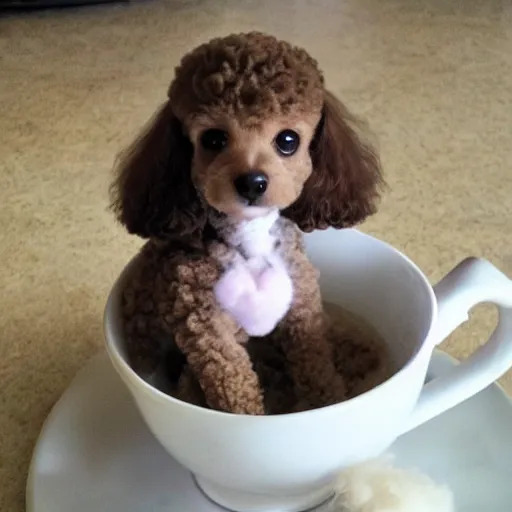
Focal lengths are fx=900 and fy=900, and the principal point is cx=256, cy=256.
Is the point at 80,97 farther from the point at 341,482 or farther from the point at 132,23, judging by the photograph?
the point at 341,482

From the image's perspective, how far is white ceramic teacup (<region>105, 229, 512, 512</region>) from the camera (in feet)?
1.33

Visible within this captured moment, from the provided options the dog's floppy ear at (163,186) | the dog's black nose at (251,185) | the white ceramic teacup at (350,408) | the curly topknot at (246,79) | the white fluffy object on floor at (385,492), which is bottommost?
the white fluffy object on floor at (385,492)

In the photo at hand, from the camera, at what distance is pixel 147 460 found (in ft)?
1.69

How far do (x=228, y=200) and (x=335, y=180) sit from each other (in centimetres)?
8

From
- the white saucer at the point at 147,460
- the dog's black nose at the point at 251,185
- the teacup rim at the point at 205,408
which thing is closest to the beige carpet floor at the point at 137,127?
the white saucer at the point at 147,460

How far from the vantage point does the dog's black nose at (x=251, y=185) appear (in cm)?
40

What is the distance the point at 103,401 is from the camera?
558 millimetres

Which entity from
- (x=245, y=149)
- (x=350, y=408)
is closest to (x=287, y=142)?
(x=245, y=149)

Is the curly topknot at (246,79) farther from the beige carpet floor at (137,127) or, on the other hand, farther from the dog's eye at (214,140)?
the beige carpet floor at (137,127)

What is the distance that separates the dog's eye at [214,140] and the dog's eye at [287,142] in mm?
25

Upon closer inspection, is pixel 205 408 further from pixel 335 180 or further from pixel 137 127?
pixel 137 127

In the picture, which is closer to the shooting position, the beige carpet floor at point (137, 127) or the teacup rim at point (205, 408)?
the teacup rim at point (205, 408)

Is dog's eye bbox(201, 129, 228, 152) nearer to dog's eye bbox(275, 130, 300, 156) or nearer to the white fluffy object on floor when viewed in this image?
dog's eye bbox(275, 130, 300, 156)

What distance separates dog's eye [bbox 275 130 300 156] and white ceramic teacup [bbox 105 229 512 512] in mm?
108
